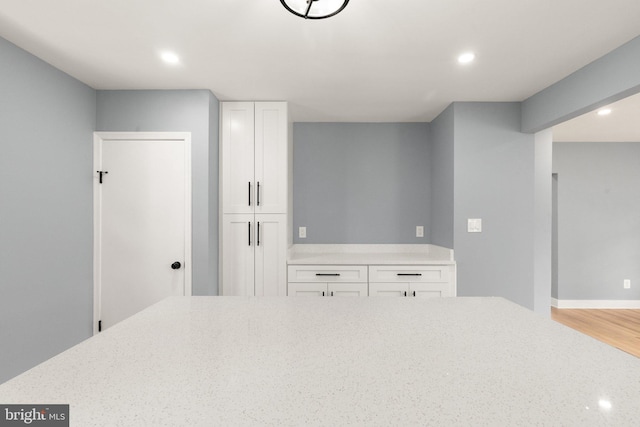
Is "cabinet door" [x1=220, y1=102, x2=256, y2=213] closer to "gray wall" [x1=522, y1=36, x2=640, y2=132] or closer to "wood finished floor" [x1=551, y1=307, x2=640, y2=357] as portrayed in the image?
"gray wall" [x1=522, y1=36, x2=640, y2=132]

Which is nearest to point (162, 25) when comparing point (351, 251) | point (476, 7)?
point (476, 7)

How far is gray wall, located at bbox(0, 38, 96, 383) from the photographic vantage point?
81.7 inches

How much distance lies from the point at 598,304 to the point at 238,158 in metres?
5.41

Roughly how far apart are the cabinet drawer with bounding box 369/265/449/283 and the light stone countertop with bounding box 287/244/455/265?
44mm

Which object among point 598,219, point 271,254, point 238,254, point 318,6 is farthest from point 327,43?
point 598,219

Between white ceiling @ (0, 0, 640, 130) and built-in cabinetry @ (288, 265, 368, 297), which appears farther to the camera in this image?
built-in cabinetry @ (288, 265, 368, 297)

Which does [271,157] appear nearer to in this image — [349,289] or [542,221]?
[349,289]

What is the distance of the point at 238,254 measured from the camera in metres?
3.16

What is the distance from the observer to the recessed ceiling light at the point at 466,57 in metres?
2.25

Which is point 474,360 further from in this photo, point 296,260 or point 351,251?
point 351,251

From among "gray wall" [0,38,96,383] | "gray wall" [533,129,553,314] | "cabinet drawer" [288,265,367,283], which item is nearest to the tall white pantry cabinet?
"cabinet drawer" [288,265,367,283]

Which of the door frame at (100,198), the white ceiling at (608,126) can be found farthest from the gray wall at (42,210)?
the white ceiling at (608,126)

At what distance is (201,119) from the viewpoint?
2.89 metres

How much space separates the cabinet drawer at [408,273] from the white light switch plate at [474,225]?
0.44 meters
